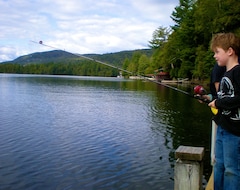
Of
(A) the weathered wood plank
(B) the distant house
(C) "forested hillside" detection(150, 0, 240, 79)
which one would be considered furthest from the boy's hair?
(B) the distant house

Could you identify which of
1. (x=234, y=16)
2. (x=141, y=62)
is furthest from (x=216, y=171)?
(x=141, y=62)

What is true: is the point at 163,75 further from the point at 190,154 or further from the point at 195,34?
the point at 190,154

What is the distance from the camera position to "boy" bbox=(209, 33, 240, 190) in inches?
139

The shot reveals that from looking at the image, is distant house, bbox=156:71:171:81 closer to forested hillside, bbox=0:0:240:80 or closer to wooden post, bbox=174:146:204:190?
forested hillside, bbox=0:0:240:80

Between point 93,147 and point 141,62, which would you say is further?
point 141,62

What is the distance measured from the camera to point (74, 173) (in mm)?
8781

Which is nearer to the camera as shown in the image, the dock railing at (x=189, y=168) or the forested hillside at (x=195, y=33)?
the dock railing at (x=189, y=168)

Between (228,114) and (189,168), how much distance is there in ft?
3.28

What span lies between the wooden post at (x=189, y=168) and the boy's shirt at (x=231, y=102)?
2.22 ft

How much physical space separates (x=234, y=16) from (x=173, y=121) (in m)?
28.5

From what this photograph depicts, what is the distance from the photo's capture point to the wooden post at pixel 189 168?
4141 millimetres

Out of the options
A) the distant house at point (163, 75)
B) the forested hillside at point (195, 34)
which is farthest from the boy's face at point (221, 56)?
the distant house at point (163, 75)

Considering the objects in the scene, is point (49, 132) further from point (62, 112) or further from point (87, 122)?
point (62, 112)

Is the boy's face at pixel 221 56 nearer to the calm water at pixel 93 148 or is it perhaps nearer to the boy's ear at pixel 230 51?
the boy's ear at pixel 230 51
